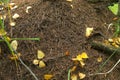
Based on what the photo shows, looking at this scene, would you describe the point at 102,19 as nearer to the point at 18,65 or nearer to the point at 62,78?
the point at 62,78

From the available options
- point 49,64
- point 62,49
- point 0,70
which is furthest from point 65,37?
point 0,70

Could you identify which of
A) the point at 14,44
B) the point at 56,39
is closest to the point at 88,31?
the point at 56,39

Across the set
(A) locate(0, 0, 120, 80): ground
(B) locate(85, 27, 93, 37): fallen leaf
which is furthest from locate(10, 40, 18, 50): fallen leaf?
(B) locate(85, 27, 93, 37): fallen leaf

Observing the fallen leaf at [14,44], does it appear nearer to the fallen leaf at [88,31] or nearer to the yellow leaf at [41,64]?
the yellow leaf at [41,64]

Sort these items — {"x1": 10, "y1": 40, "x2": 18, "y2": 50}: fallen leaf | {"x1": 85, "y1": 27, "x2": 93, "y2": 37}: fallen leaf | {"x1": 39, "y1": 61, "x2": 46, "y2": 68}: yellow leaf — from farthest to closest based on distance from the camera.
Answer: {"x1": 85, "y1": 27, "x2": 93, "y2": 37}: fallen leaf → {"x1": 10, "y1": 40, "x2": 18, "y2": 50}: fallen leaf → {"x1": 39, "y1": 61, "x2": 46, "y2": 68}: yellow leaf

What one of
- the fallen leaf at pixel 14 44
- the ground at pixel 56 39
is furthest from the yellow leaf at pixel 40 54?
the fallen leaf at pixel 14 44

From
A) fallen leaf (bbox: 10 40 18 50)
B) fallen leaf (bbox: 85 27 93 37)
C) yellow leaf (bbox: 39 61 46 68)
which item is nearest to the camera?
yellow leaf (bbox: 39 61 46 68)

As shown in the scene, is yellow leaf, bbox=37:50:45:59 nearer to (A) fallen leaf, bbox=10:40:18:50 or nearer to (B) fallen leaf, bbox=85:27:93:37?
(A) fallen leaf, bbox=10:40:18:50

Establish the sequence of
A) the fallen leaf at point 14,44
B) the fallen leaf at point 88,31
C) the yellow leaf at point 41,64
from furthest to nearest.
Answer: the fallen leaf at point 88,31 → the fallen leaf at point 14,44 → the yellow leaf at point 41,64

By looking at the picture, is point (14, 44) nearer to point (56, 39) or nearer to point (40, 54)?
point (40, 54)
